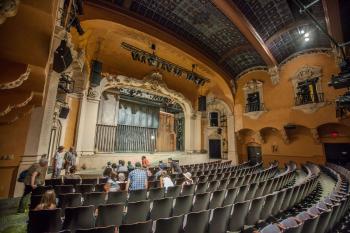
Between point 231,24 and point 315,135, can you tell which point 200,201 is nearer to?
point 231,24

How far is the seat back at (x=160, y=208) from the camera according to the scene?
281cm

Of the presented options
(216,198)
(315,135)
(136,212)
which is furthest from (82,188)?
(315,135)

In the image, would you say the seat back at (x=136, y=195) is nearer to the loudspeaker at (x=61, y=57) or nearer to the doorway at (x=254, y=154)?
the loudspeaker at (x=61, y=57)

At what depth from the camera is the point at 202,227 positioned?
2.34 m

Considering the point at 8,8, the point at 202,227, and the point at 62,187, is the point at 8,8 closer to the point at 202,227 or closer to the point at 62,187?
the point at 202,227

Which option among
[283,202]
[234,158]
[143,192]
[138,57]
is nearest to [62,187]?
[143,192]

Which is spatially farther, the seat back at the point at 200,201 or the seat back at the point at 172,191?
the seat back at the point at 172,191

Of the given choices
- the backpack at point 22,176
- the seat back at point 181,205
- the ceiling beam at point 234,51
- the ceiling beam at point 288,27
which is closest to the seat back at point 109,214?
the seat back at point 181,205

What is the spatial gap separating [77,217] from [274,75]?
39.9 feet

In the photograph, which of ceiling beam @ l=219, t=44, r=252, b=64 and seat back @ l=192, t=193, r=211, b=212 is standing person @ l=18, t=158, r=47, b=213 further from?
ceiling beam @ l=219, t=44, r=252, b=64

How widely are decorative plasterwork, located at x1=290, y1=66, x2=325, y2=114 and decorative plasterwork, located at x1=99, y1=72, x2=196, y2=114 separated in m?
7.00

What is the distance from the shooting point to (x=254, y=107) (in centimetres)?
1177

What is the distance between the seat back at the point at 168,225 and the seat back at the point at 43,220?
4.49 ft

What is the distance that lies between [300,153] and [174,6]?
33.9 ft
